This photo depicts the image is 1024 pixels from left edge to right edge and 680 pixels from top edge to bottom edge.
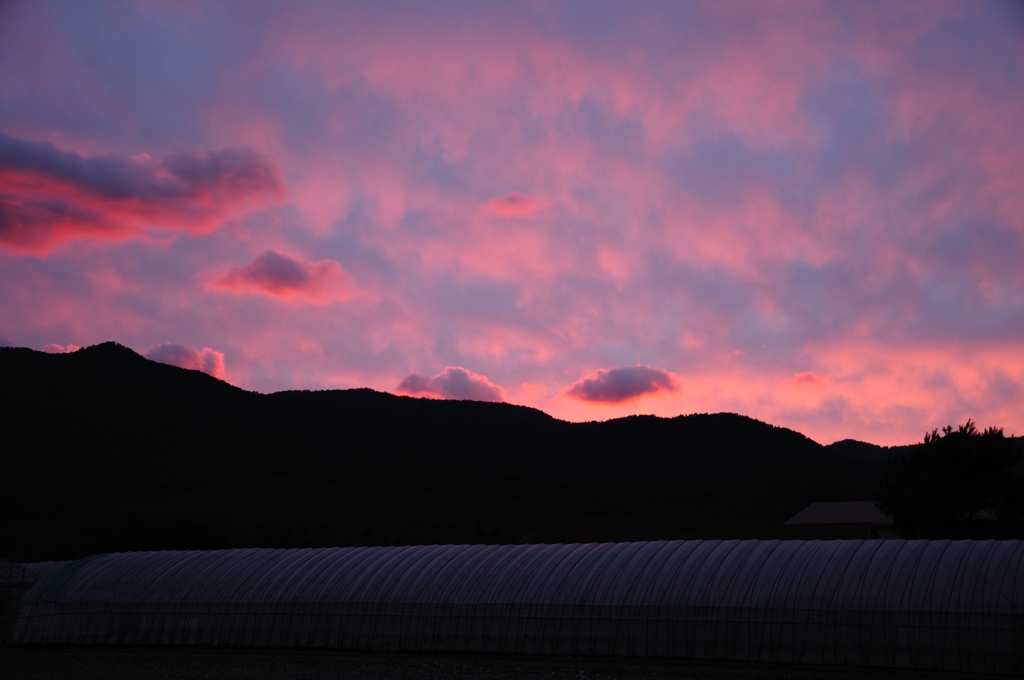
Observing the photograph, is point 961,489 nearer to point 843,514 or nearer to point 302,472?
point 843,514

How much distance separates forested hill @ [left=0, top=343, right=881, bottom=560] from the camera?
96000mm

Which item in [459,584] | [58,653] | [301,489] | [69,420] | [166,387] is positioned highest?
[166,387]

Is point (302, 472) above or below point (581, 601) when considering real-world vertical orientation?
above

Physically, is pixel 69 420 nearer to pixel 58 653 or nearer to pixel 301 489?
pixel 301 489

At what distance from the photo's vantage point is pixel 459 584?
36.0 m

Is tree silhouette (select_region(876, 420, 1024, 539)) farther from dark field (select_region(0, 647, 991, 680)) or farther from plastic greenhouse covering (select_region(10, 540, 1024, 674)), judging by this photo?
dark field (select_region(0, 647, 991, 680))

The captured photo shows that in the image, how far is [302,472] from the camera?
493 feet

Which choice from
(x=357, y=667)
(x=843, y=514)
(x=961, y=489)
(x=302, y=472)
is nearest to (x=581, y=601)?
(x=357, y=667)

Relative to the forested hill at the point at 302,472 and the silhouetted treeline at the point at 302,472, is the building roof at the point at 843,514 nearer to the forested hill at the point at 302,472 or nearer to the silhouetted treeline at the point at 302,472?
the forested hill at the point at 302,472

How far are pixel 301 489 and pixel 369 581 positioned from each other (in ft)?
296

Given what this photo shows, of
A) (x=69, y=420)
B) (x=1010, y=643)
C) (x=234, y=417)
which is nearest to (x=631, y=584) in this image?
(x=1010, y=643)

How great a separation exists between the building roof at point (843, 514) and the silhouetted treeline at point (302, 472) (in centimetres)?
2885

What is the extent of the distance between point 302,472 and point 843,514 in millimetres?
98649

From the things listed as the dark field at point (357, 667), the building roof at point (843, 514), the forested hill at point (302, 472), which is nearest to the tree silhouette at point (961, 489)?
the building roof at point (843, 514)
